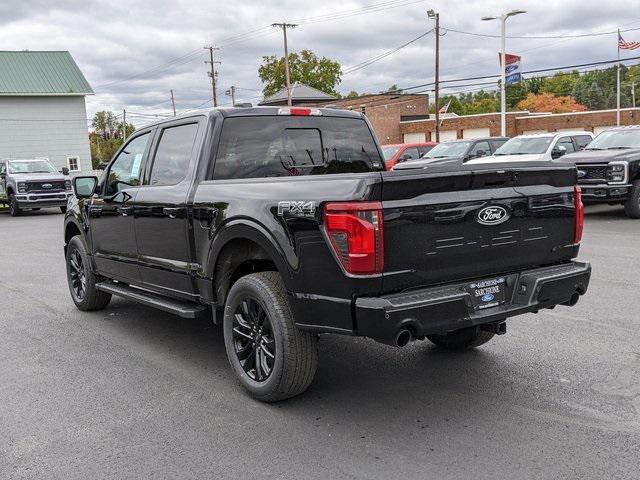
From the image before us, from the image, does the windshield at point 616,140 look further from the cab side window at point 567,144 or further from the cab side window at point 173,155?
the cab side window at point 173,155

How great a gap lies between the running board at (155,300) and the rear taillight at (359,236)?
1792mm

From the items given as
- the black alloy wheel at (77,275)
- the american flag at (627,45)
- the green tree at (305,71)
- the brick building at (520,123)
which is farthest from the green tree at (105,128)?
the black alloy wheel at (77,275)

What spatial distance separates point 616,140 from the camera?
48.4 ft

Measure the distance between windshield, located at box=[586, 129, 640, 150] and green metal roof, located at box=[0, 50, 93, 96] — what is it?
33556mm

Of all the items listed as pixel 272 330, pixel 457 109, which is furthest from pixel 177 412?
pixel 457 109

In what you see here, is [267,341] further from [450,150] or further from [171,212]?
[450,150]

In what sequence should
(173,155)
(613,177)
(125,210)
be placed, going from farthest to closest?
(613,177) < (125,210) < (173,155)

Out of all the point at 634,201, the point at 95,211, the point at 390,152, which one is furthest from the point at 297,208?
the point at 390,152

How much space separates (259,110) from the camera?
517cm

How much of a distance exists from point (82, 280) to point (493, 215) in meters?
4.97

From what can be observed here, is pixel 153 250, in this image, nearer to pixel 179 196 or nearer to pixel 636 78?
pixel 179 196

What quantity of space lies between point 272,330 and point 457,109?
117450 mm

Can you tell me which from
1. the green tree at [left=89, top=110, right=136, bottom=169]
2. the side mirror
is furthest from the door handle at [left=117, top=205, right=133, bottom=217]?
the green tree at [left=89, top=110, right=136, bottom=169]

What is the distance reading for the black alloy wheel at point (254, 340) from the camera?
4.27 m
